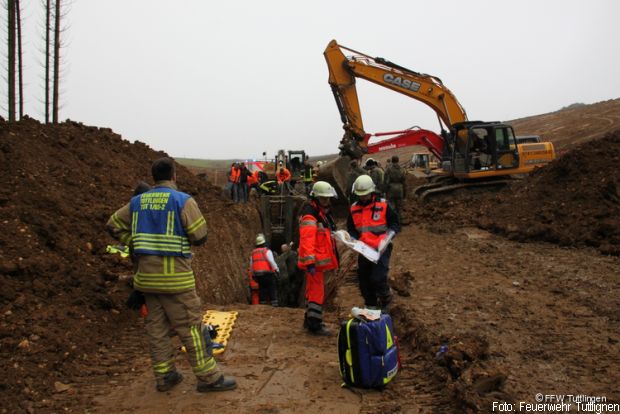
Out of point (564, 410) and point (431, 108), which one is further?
Result: point (431, 108)

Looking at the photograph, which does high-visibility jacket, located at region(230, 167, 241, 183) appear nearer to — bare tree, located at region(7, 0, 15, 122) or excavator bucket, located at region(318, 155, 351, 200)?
excavator bucket, located at region(318, 155, 351, 200)

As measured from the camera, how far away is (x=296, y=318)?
677 cm

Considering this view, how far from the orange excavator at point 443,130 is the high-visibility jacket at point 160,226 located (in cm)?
1095

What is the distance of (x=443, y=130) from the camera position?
15734mm

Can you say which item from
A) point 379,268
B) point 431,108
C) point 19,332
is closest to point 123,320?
point 19,332

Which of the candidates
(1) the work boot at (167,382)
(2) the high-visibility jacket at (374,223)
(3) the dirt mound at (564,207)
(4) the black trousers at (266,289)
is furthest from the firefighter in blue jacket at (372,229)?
(3) the dirt mound at (564,207)

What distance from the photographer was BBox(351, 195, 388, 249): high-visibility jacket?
18.4 ft

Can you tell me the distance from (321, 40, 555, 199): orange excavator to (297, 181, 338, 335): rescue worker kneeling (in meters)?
9.15

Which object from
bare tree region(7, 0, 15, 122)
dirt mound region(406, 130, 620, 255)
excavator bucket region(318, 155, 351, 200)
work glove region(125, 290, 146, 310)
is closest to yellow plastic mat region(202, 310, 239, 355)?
work glove region(125, 290, 146, 310)

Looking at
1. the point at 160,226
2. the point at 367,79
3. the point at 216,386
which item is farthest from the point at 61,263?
the point at 367,79

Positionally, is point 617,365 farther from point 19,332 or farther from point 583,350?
point 19,332

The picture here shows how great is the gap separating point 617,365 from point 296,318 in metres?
3.69

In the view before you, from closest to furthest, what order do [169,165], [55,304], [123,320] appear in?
[169,165] < [55,304] < [123,320]

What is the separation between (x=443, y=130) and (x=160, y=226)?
1309 cm
